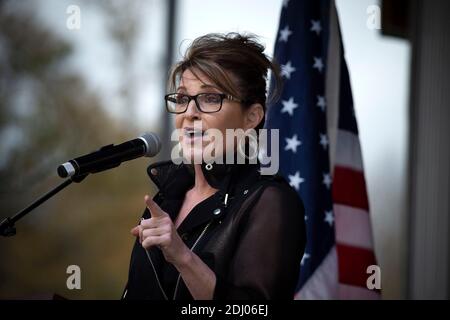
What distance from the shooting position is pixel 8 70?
3.37 metres

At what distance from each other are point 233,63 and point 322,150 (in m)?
1.20

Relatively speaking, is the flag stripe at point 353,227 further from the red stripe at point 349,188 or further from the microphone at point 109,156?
the microphone at point 109,156

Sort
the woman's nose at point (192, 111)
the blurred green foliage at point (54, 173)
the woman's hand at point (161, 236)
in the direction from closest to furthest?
the woman's hand at point (161, 236), the woman's nose at point (192, 111), the blurred green foliage at point (54, 173)

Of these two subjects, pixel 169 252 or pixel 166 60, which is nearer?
pixel 169 252

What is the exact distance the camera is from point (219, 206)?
146cm

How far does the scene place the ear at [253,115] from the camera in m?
1.54

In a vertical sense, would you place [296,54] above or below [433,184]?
above

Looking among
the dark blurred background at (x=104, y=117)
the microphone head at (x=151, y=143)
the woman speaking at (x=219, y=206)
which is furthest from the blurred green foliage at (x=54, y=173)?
the microphone head at (x=151, y=143)

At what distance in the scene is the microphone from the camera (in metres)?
1.23

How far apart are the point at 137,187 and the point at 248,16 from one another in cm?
118

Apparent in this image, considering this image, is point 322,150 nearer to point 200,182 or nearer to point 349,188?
point 349,188

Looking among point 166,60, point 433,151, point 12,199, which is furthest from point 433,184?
point 12,199

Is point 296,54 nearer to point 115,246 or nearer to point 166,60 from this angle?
point 166,60

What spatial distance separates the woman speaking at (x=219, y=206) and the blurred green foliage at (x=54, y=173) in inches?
69.8
